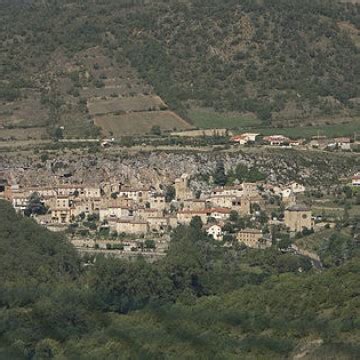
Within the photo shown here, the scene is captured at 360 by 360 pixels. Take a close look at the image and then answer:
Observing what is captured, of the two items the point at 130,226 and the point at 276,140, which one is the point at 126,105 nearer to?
the point at 276,140

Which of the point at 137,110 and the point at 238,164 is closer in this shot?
the point at 238,164

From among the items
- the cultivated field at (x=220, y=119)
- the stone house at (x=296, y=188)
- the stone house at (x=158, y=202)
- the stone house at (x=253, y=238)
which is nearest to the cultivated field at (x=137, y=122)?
the cultivated field at (x=220, y=119)

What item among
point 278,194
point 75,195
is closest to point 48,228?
point 75,195

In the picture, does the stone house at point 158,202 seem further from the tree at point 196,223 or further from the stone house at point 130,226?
the tree at point 196,223

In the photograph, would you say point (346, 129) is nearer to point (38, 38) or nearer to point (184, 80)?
point (184, 80)

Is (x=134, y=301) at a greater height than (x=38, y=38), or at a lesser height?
lesser

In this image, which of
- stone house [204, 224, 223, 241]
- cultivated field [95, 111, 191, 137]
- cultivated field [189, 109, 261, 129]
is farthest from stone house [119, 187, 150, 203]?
cultivated field [189, 109, 261, 129]
